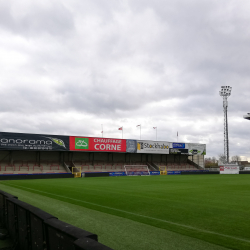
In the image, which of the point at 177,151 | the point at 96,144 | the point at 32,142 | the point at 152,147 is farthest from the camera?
the point at 177,151

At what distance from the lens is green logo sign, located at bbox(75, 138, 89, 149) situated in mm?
55281

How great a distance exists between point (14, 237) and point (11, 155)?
166 ft

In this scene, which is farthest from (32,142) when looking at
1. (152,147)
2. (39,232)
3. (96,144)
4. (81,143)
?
(39,232)

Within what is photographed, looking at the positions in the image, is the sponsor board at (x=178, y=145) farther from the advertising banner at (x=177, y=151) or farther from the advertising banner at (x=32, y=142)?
the advertising banner at (x=32, y=142)

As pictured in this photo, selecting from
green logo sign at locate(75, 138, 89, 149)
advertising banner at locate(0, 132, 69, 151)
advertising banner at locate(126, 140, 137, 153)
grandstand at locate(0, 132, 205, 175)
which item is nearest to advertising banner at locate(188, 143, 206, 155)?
grandstand at locate(0, 132, 205, 175)

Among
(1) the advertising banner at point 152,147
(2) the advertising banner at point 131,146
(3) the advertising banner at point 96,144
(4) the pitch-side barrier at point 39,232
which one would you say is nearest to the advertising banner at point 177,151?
(1) the advertising banner at point 152,147

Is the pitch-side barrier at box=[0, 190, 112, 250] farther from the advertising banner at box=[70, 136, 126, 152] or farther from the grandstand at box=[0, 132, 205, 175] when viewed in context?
the advertising banner at box=[70, 136, 126, 152]

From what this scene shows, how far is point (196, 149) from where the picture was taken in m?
71.3

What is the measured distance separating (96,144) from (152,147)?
15.2 m

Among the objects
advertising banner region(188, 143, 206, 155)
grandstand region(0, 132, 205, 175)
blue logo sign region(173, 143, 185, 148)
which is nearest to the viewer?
grandstand region(0, 132, 205, 175)

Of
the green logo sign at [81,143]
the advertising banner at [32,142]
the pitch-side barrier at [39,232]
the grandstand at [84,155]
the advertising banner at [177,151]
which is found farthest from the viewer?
the advertising banner at [177,151]

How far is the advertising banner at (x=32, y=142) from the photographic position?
1891 inches

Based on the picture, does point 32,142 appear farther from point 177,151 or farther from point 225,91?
point 225,91

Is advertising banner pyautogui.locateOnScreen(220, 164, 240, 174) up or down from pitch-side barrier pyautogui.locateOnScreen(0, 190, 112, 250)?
down
